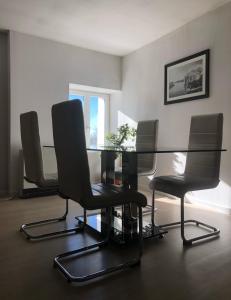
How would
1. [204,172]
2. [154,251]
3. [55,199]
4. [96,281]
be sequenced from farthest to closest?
[55,199] < [204,172] < [154,251] < [96,281]

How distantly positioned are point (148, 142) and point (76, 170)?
177 cm

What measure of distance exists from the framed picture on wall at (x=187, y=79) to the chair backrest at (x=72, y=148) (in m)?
2.23

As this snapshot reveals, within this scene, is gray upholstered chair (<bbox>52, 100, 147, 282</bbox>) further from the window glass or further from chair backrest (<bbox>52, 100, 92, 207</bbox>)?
the window glass

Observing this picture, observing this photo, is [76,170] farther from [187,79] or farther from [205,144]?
[187,79]

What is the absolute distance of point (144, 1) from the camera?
2.89m

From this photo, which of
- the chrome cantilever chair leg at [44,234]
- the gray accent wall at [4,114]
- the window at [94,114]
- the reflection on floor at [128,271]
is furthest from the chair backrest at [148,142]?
the gray accent wall at [4,114]

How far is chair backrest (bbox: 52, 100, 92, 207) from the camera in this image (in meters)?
1.48

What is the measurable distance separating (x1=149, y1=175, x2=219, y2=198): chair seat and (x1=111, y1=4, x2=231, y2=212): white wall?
945 millimetres

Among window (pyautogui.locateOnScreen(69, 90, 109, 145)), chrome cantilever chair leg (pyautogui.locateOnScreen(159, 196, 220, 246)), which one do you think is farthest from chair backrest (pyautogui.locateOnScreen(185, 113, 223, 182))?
window (pyautogui.locateOnScreen(69, 90, 109, 145))

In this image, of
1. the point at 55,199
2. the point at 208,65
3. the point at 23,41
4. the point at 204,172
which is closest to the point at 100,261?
the point at 204,172

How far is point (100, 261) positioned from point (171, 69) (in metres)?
2.87

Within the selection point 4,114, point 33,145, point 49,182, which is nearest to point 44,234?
point 49,182

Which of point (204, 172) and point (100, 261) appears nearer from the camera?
point (100, 261)

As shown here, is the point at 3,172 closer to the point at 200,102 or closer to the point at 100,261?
the point at 100,261
